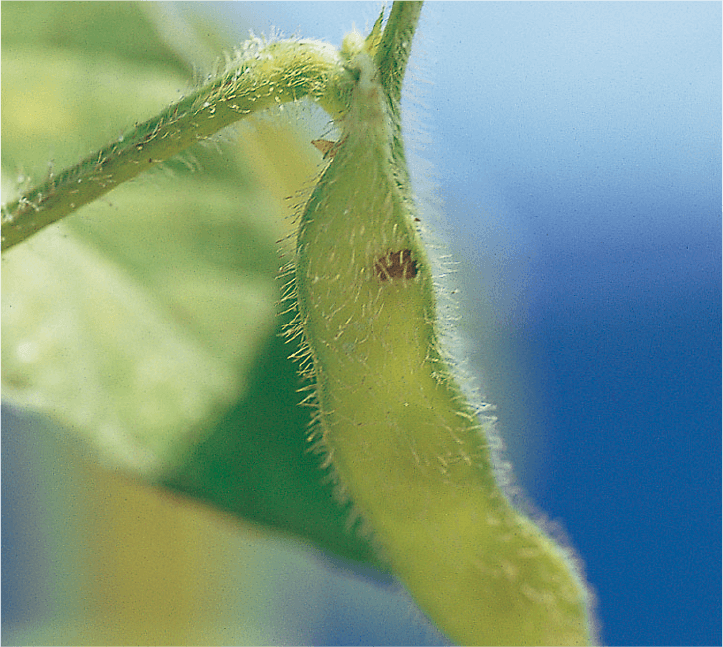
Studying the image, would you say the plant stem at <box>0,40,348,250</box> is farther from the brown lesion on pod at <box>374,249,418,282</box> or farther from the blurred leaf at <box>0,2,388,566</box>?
the blurred leaf at <box>0,2,388,566</box>

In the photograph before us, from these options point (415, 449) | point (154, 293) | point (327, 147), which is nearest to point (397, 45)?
point (327, 147)

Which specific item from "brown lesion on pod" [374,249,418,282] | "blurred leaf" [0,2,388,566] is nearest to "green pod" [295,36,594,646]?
"brown lesion on pod" [374,249,418,282]

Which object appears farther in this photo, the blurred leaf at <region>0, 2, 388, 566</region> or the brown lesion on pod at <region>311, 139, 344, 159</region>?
the blurred leaf at <region>0, 2, 388, 566</region>

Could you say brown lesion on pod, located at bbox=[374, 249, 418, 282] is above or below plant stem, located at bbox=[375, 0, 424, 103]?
below

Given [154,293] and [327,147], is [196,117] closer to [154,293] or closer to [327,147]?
[327,147]

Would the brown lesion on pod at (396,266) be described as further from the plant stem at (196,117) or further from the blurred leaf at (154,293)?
the blurred leaf at (154,293)

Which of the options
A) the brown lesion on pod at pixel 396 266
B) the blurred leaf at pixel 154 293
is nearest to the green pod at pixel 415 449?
the brown lesion on pod at pixel 396 266

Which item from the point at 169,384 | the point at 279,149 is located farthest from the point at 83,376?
the point at 279,149
